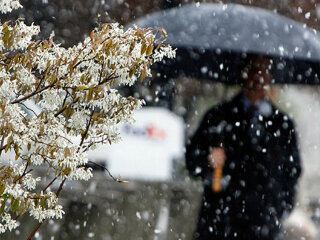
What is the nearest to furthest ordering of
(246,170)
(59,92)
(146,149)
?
(59,92)
(246,170)
(146,149)

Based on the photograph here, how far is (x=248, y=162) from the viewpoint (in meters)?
5.01

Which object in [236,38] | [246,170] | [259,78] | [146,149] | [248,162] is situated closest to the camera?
[259,78]

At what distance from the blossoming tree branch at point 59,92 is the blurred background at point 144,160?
2763mm

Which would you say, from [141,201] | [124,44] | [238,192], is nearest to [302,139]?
[141,201]

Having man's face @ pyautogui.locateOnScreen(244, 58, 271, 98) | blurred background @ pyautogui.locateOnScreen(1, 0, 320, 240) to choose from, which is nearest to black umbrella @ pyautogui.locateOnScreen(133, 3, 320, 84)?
man's face @ pyautogui.locateOnScreen(244, 58, 271, 98)

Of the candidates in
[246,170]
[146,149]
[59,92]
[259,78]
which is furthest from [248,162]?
[59,92]

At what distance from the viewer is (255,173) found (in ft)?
16.7

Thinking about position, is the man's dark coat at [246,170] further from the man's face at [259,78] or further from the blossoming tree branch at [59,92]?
the blossoming tree branch at [59,92]

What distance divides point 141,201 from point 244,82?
282 centimetres

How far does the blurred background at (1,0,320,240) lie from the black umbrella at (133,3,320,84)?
174cm

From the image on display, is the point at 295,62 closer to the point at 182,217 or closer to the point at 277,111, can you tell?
the point at 277,111

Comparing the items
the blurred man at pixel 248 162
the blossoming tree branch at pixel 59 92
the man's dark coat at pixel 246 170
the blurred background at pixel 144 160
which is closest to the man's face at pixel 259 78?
the blurred man at pixel 248 162

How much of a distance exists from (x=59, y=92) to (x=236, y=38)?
237 centimetres

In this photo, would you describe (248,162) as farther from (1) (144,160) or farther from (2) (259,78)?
(1) (144,160)
